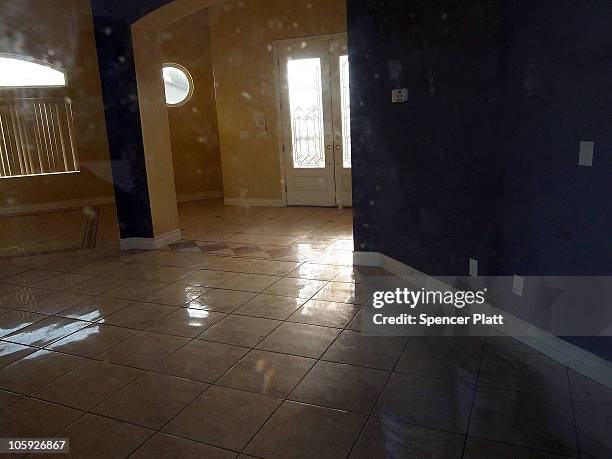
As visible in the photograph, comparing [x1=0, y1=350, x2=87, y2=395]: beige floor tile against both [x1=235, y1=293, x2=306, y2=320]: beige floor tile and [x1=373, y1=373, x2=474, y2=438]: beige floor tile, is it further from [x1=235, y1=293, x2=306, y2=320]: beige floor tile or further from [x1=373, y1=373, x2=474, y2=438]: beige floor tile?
[x1=373, y1=373, x2=474, y2=438]: beige floor tile

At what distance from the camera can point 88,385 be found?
2.53 meters

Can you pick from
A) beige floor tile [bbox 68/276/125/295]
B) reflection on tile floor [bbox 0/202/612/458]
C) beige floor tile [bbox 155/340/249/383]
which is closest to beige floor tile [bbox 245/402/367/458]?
reflection on tile floor [bbox 0/202/612/458]

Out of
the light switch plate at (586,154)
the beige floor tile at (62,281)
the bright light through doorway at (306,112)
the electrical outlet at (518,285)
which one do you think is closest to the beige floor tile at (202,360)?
the electrical outlet at (518,285)

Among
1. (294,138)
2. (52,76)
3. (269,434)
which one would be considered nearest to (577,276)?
(269,434)

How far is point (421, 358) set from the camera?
104 inches

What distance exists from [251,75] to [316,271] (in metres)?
4.21

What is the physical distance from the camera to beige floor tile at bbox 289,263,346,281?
409cm

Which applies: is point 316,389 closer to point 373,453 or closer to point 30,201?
point 373,453

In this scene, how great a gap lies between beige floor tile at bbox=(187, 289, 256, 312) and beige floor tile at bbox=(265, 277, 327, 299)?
0.67ft

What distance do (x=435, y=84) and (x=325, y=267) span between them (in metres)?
1.83

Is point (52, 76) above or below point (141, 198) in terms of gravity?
above

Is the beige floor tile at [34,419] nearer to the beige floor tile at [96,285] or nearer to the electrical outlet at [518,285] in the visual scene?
the beige floor tile at [96,285]

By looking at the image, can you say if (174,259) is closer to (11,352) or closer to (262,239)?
(262,239)

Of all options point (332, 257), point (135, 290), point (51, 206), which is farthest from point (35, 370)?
point (51, 206)
